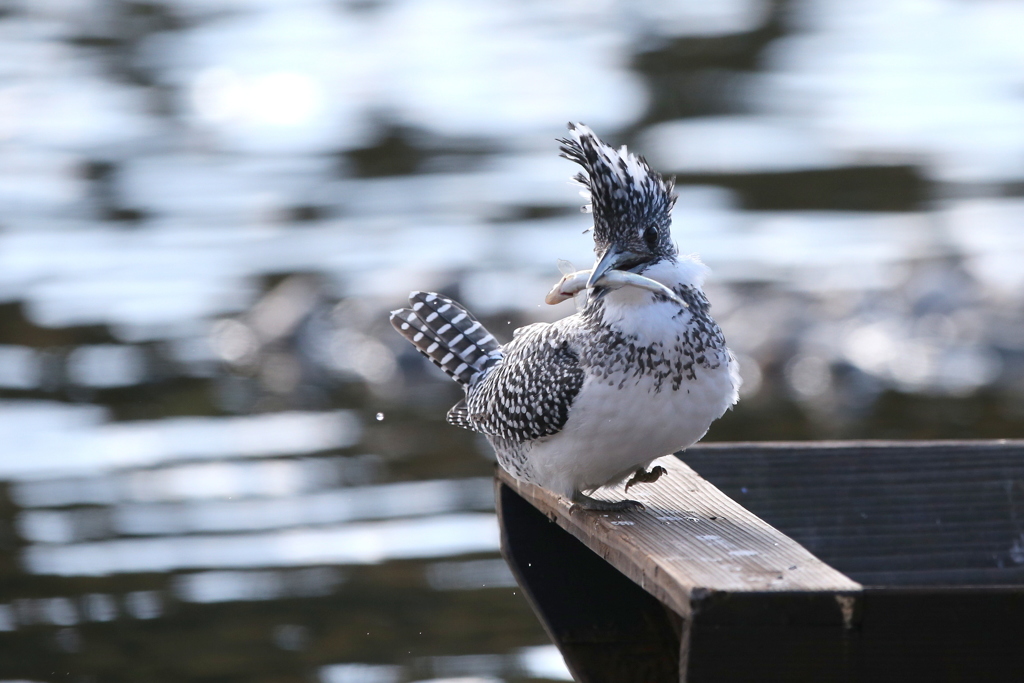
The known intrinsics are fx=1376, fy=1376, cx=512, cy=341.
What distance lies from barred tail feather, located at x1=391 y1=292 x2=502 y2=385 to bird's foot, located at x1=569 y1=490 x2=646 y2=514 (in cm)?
73

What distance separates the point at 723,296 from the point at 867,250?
1.90 m

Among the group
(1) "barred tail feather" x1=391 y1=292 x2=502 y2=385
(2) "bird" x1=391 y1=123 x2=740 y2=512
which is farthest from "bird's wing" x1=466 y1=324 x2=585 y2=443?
(1) "barred tail feather" x1=391 y1=292 x2=502 y2=385

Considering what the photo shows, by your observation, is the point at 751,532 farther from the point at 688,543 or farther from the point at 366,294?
the point at 366,294

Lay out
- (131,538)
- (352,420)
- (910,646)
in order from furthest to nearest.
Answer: (352,420) < (131,538) < (910,646)

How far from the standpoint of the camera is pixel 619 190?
10.4 feet

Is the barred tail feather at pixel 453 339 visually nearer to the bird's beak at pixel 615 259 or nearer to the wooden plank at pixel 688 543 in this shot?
the wooden plank at pixel 688 543

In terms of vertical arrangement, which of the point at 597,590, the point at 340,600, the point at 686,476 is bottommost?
the point at 340,600

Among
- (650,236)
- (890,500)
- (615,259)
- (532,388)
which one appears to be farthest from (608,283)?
(890,500)

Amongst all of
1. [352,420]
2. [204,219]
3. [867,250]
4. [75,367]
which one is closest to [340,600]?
[352,420]

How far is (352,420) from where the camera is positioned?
7922mm

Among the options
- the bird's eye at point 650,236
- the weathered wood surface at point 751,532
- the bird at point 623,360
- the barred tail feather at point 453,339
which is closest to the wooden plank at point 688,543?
the weathered wood surface at point 751,532

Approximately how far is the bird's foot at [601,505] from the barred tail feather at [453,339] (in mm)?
729

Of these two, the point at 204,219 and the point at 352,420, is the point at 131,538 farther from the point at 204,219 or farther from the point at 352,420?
the point at 204,219

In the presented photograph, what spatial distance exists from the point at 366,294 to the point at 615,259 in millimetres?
7000
